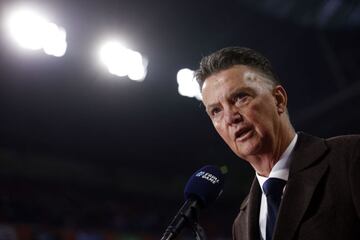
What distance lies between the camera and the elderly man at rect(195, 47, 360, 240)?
41.3 inches

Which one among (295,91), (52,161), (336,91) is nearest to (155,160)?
(52,161)

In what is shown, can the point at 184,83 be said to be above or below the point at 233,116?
above

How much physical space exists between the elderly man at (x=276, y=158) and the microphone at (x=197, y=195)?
12 centimetres

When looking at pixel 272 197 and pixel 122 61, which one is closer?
pixel 272 197

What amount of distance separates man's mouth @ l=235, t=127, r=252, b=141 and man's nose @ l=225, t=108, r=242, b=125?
3cm

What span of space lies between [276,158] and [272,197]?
0.38 feet

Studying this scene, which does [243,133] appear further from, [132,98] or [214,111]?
[132,98]

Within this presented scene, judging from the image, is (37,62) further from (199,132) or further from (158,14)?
(199,132)

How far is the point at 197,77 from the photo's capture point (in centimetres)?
143

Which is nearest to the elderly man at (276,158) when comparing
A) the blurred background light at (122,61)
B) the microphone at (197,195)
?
the microphone at (197,195)

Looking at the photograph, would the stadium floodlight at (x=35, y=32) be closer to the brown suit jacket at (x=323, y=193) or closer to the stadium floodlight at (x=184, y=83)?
the stadium floodlight at (x=184, y=83)

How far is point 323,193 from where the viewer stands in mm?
1088

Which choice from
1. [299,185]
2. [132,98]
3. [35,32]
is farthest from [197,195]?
[132,98]

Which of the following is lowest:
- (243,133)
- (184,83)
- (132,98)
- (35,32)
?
(243,133)
